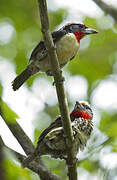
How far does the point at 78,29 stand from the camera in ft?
15.6

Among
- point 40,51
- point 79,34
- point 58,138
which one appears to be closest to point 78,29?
point 79,34

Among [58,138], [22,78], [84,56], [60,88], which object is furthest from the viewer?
[84,56]

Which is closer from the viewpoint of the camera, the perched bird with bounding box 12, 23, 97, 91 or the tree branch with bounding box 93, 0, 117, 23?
the tree branch with bounding box 93, 0, 117, 23

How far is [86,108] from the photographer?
450 cm

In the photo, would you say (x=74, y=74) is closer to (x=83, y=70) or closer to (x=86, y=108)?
(x=83, y=70)

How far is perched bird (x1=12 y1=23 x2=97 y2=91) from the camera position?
415cm

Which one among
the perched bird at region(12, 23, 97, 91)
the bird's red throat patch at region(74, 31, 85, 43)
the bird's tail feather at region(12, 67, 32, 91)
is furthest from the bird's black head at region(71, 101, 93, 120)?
the bird's red throat patch at region(74, 31, 85, 43)

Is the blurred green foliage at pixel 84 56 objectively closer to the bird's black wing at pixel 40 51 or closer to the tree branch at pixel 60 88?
the bird's black wing at pixel 40 51

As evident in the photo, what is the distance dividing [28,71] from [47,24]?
76.7 inches

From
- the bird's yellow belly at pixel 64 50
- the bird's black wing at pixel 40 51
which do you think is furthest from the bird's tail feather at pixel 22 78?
the bird's black wing at pixel 40 51

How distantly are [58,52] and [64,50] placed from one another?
0.28 ft

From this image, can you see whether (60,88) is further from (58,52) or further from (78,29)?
(78,29)

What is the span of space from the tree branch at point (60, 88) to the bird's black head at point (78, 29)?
77.0 inches

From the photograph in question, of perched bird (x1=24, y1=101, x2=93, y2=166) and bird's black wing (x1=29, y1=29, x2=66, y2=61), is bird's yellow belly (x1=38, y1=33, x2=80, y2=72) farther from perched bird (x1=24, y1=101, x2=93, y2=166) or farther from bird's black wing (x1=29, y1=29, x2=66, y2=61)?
perched bird (x1=24, y1=101, x2=93, y2=166)
